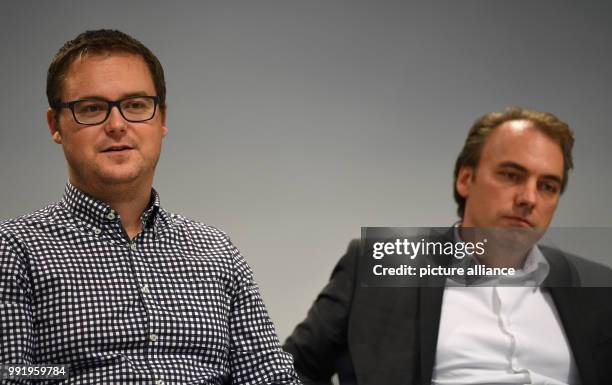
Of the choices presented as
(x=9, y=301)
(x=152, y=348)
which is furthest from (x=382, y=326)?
(x=9, y=301)

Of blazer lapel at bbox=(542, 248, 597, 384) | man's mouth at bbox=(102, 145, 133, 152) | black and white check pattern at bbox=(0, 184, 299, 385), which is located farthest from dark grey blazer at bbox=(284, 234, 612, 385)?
man's mouth at bbox=(102, 145, 133, 152)

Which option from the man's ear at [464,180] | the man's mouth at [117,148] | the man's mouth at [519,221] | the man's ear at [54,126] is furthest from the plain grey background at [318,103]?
the man's mouth at [117,148]

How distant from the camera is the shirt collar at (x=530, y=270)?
2.18 m

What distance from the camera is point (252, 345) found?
1702mm

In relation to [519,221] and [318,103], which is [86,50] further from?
[519,221]

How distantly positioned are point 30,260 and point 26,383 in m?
0.24

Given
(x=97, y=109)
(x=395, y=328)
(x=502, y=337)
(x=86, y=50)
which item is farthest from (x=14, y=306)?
(x=502, y=337)

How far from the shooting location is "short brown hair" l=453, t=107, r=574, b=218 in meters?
2.20

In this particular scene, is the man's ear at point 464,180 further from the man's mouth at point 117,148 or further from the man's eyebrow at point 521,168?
the man's mouth at point 117,148

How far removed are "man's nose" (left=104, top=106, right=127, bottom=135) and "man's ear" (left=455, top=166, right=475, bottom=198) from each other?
3.78ft

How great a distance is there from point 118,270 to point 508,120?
4.17 feet

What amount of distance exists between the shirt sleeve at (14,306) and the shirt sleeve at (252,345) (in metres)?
0.45

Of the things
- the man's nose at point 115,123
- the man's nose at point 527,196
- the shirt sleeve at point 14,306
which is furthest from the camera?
the man's nose at point 527,196

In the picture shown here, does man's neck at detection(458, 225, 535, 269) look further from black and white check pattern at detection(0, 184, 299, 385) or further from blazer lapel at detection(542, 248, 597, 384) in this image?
black and white check pattern at detection(0, 184, 299, 385)
